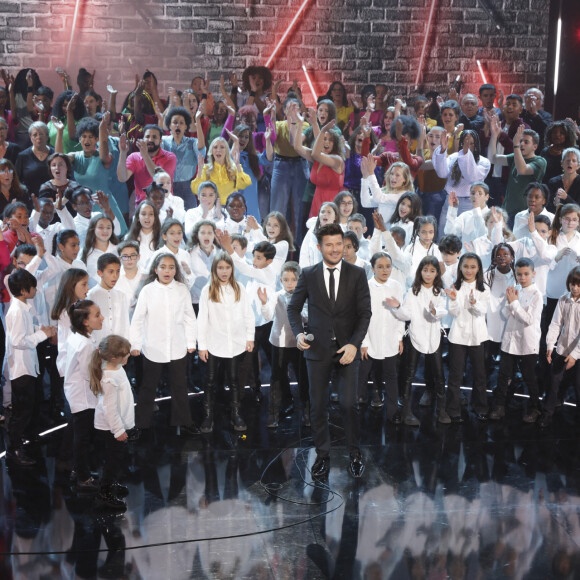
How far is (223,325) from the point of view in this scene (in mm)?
5598

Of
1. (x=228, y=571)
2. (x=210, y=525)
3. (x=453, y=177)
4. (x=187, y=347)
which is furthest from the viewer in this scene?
(x=453, y=177)

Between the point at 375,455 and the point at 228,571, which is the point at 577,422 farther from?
the point at 228,571

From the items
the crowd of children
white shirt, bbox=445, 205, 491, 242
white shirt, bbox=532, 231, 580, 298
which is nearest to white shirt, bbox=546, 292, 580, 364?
the crowd of children

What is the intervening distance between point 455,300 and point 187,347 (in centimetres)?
191

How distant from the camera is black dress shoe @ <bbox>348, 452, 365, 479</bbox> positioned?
190 inches

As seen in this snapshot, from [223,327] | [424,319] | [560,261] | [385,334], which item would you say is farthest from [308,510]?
[560,261]

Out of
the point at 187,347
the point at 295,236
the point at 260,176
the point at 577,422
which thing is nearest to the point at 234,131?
the point at 260,176

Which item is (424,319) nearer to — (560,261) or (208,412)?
(560,261)

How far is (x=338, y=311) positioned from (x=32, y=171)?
12.7 feet

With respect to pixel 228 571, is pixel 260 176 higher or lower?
higher

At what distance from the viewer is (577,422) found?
5.76 metres

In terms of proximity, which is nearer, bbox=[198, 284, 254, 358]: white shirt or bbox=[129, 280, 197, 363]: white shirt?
bbox=[129, 280, 197, 363]: white shirt

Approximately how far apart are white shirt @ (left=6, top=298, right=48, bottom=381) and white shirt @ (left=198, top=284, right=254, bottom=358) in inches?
41.8

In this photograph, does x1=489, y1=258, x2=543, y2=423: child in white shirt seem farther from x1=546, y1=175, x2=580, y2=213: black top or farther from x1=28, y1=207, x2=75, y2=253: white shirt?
x1=28, y1=207, x2=75, y2=253: white shirt
